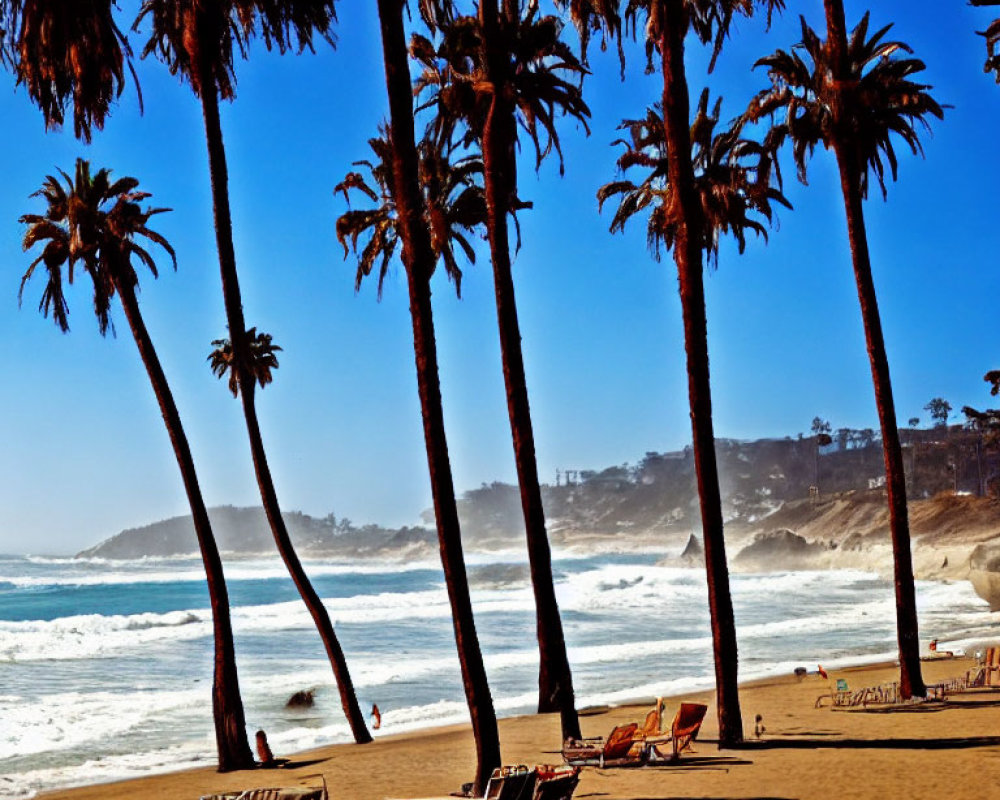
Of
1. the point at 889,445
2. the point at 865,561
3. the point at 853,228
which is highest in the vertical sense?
the point at 853,228

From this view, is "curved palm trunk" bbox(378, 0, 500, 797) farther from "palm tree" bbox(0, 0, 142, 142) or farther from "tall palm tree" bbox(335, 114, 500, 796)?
"palm tree" bbox(0, 0, 142, 142)

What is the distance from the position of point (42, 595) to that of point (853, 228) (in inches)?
3675

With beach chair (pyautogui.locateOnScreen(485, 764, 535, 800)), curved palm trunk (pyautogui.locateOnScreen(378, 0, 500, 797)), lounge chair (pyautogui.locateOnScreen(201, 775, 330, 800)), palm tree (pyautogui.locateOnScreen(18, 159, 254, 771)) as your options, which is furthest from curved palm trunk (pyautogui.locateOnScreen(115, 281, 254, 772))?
beach chair (pyautogui.locateOnScreen(485, 764, 535, 800))

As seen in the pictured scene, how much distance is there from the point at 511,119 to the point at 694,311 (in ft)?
15.0

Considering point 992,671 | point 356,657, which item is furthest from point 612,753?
point 356,657

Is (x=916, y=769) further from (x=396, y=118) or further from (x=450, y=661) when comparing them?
(x=450, y=661)

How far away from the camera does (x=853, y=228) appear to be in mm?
19172

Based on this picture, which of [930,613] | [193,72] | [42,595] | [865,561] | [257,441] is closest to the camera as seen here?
[193,72]

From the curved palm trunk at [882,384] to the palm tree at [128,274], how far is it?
10810 millimetres

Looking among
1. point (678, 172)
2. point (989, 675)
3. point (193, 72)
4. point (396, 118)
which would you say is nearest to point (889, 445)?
point (989, 675)

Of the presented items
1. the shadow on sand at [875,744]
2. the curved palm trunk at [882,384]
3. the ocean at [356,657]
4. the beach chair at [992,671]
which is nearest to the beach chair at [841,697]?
the curved palm trunk at [882,384]

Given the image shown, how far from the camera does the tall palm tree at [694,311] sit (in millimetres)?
15172

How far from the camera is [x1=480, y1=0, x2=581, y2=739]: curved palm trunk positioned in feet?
57.2

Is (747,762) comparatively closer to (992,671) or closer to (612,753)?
(612,753)
